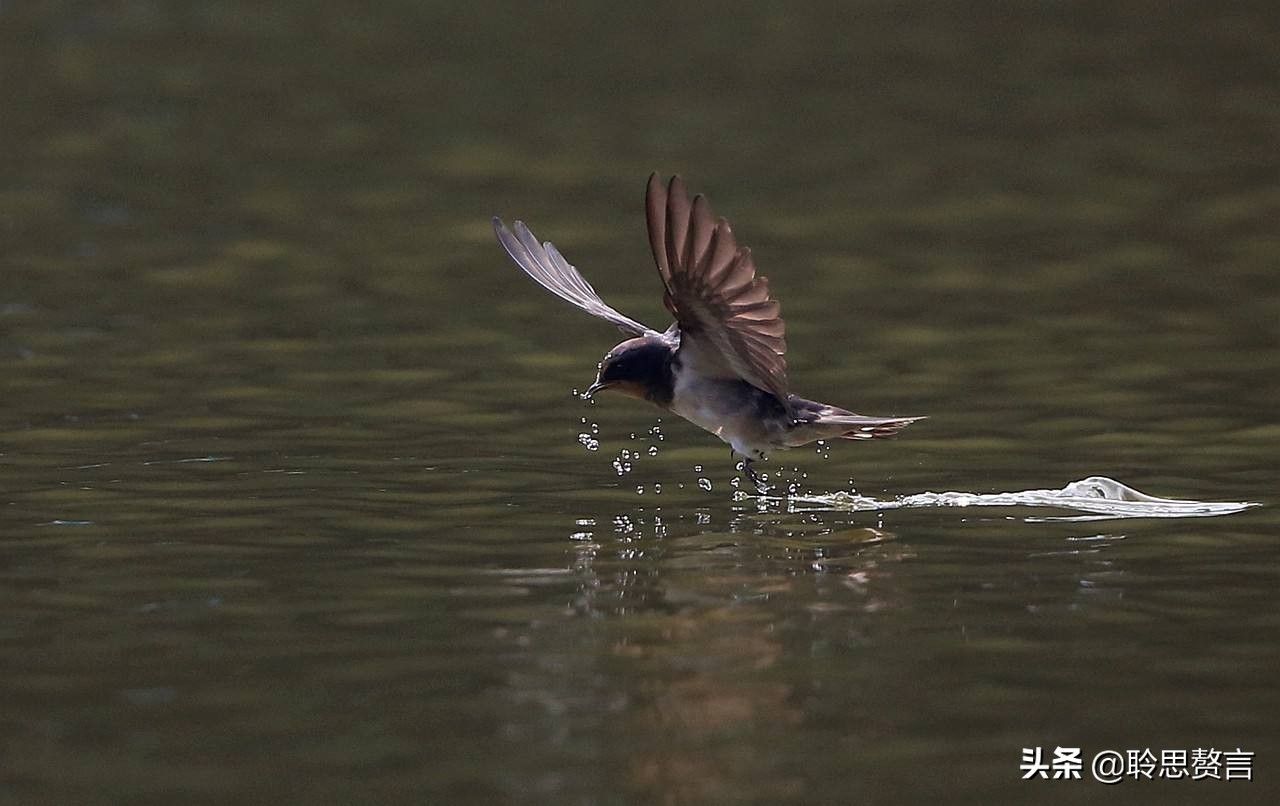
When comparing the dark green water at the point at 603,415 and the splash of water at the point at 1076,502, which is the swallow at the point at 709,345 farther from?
the dark green water at the point at 603,415

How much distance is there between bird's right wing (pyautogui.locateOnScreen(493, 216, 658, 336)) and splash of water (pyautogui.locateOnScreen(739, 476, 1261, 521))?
3.94ft

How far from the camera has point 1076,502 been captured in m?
10.9

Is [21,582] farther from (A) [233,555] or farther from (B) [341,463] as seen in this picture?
(B) [341,463]

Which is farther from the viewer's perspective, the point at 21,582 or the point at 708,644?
the point at 21,582

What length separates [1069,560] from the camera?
9.73 meters

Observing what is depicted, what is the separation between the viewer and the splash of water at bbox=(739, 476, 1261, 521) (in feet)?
34.9

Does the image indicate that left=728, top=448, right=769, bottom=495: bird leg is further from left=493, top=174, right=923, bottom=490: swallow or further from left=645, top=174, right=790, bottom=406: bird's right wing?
left=645, top=174, right=790, bottom=406: bird's right wing

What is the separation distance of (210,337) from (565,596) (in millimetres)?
6422

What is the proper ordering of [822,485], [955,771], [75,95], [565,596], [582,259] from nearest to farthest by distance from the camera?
[955,771] < [565,596] < [822,485] < [582,259] < [75,95]

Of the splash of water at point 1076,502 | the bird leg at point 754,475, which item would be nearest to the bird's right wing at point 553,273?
the bird leg at point 754,475

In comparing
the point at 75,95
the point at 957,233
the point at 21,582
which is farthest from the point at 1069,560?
the point at 75,95

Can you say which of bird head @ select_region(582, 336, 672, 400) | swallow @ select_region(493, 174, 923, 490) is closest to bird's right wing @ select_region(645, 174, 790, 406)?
swallow @ select_region(493, 174, 923, 490)

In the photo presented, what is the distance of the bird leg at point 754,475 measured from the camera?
11266mm

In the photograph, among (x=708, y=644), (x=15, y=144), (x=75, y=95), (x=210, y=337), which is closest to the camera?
(x=708, y=644)
